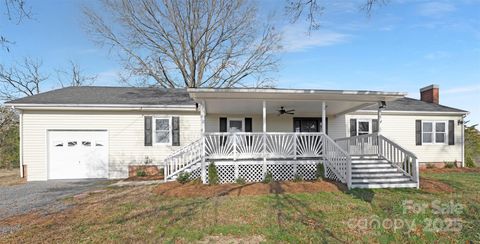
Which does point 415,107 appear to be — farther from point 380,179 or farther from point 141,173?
point 141,173

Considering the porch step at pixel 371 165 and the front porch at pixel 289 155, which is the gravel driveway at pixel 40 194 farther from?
the porch step at pixel 371 165

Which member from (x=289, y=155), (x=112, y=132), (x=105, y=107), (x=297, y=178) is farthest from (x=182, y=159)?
(x=105, y=107)

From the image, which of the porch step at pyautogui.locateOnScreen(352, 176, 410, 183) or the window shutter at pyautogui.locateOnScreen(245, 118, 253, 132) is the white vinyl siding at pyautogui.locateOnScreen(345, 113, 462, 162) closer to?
the window shutter at pyautogui.locateOnScreen(245, 118, 253, 132)

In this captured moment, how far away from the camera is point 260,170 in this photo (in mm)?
10484

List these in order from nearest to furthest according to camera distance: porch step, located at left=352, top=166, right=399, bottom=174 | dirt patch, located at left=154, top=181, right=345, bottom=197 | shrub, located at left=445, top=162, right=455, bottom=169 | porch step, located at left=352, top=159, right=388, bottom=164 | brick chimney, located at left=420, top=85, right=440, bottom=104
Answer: dirt patch, located at left=154, top=181, right=345, bottom=197 → porch step, located at left=352, top=166, right=399, bottom=174 → porch step, located at left=352, top=159, right=388, bottom=164 → shrub, located at left=445, top=162, right=455, bottom=169 → brick chimney, located at left=420, top=85, right=440, bottom=104

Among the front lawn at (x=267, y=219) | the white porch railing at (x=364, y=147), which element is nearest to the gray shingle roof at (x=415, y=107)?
the white porch railing at (x=364, y=147)

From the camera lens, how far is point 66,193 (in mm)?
9344

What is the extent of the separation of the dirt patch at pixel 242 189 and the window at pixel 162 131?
171 inches

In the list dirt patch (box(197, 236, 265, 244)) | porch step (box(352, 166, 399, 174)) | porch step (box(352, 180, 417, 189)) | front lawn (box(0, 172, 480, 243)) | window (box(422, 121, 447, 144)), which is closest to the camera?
dirt patch (box(197, 236, 265, 244))

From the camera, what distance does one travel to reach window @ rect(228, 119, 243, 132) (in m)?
14.5

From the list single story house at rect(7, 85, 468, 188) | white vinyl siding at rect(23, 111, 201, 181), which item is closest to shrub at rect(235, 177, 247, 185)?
single story house at rect(7, 85, 468, 188)

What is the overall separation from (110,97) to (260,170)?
28.3 ft

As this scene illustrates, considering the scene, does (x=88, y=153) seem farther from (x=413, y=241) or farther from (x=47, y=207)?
(x=413, y=241)

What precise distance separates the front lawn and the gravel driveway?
0.77m
